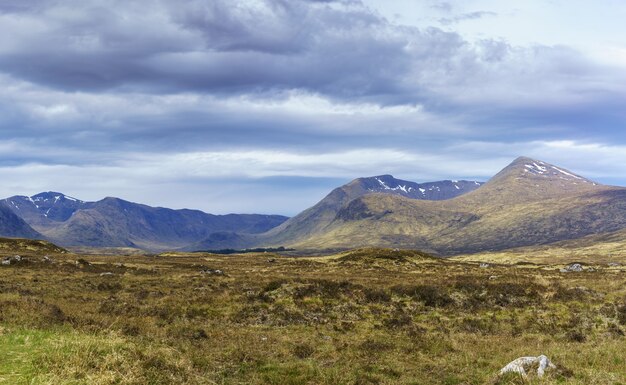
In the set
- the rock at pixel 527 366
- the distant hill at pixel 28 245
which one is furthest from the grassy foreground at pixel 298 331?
the distant hill at pixel 28 245

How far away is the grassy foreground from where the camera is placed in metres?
14.8

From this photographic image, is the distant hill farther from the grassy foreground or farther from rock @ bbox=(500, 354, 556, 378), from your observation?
rock @ bbox=(500, 354, 556, 378)

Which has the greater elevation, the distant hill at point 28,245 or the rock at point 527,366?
the rock at point 527,366

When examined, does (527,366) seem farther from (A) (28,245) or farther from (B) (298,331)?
(A) (28,245)

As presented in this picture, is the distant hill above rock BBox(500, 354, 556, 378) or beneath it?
beneath

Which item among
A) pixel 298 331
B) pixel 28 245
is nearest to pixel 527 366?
pixel 298 331

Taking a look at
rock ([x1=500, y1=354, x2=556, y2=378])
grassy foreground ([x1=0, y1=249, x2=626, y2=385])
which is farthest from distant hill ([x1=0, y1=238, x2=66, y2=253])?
rock ([x1=500, y1=354, x2=556, y2=378])

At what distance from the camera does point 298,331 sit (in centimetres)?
2670

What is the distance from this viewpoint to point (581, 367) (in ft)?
55.9

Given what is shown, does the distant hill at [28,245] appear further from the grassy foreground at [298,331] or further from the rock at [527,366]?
the rock at [527,366]

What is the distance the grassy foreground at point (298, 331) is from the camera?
14.8 meters

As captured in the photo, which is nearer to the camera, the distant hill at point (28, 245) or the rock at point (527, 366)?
the rock at point (527, 366)

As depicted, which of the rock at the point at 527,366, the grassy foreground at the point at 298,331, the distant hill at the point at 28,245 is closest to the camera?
the grassy foreground at the point at 298,331

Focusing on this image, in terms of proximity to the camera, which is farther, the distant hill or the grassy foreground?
the distant hill
